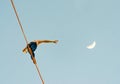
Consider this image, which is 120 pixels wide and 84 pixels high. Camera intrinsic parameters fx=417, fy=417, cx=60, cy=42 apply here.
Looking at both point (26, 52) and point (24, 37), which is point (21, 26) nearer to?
point (24, 37)

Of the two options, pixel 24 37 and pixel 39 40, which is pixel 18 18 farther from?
pixel 39 40

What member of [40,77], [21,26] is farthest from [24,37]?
[40,77]

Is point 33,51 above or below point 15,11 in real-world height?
below

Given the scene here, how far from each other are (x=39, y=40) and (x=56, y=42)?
1.23 meters

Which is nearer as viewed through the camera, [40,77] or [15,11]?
[15,11]

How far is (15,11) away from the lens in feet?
77.3

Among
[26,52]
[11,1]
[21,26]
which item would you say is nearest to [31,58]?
[26,52]

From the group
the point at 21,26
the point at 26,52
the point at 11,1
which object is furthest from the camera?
the point at 26,52

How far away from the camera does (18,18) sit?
2414 cm

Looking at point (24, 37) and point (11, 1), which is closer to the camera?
point (11, 1)

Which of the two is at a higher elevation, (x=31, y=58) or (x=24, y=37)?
(x=24, y=37)

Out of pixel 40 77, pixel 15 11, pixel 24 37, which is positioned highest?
pixel 15 11

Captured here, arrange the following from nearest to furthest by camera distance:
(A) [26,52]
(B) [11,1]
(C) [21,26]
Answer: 1. (B) [11,1]
2. (C) [21,26]
3. (A) [26,52]

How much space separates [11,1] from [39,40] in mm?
5512
